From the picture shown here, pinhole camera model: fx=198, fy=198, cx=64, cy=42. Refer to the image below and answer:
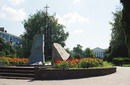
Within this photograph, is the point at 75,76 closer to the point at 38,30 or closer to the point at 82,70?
the point at 82,70

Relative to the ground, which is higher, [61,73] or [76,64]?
[76,64]

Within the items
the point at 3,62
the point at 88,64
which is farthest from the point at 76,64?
the point at 3,62

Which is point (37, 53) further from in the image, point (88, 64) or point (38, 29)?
point (38, 29)

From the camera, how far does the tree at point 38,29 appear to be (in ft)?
192

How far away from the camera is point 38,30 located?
58562 millimetres

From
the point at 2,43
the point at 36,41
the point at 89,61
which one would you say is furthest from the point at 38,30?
the point at 89,61

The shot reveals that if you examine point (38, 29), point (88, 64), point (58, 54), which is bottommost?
point (88, 64)

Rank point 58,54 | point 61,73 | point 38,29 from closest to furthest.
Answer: point 61,73 → point 58,54 → point 38,29

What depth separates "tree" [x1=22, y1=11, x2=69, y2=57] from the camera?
5844cm

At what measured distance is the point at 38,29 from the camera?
5847cm

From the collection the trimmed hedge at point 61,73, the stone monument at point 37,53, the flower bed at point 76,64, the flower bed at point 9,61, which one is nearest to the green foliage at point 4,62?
the flower bed at point 9,61

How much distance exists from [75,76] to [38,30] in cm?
4523

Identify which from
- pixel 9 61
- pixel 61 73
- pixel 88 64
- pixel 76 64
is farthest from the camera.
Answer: pixel 9 61

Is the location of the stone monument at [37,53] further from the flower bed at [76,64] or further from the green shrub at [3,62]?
the flower bed at [76,64]
